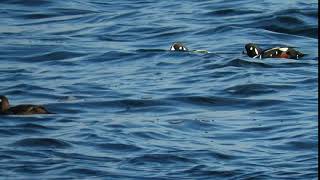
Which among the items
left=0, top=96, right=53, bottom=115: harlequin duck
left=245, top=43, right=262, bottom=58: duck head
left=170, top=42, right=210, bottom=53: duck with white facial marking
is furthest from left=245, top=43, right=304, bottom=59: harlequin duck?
left=0, top=96, right=53, bottom=115: harlequin duck

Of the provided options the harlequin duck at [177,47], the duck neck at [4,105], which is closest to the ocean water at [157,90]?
the harlequin duck at [177,47]

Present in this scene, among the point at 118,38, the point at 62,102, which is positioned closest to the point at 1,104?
the point at 62,102

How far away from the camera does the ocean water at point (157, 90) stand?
45.3 ft

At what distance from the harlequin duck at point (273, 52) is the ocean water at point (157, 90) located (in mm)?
205

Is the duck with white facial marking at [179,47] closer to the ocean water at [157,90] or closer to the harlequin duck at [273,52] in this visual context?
the ocean water at [157,90]

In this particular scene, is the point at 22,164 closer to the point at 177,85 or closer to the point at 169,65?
the point at 177,85

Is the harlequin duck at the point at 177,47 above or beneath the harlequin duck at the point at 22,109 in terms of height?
beneath

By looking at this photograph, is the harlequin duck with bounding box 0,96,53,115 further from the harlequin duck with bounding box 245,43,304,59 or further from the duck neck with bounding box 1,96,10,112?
the harlequin duck with bounding box 245,43,304,59

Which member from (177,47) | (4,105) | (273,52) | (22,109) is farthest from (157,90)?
(177,47)

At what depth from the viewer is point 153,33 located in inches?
1006

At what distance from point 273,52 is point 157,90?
3187 mm

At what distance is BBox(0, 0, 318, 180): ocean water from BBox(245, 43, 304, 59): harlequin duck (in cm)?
20

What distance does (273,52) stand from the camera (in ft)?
72.4

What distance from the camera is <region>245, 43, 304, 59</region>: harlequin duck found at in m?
22.0
